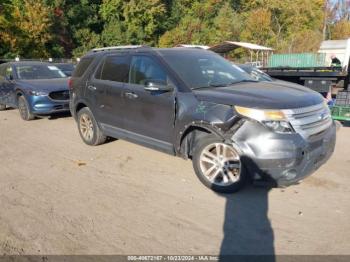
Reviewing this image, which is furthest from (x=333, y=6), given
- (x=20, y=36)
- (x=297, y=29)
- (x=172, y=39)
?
(x=20, y=36)

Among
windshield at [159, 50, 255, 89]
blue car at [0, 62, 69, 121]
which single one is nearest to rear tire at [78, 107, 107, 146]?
windshield at [159, 50, 255, 89]

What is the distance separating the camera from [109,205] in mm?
4297

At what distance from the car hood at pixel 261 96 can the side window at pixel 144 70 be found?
70 centimetres

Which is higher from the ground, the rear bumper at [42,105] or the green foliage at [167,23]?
the green foliage at [167,23]

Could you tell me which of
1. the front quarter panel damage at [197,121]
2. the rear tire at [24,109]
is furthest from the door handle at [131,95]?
the rear tire at [24,109]

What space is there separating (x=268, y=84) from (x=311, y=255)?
2592 mm

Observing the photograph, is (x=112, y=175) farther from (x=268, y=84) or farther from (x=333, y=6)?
(x=333, y=6)

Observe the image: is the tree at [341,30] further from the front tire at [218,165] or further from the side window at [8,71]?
the front tire at [218,165]

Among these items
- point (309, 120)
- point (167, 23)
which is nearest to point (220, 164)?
point (309, 120)

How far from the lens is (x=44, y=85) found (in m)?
9.45

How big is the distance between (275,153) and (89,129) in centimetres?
392

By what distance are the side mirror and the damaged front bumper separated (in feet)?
4.00

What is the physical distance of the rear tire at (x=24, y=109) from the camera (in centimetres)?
940

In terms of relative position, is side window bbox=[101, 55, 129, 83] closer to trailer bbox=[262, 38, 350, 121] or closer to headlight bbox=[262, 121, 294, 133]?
headlight bbox=[262, 121, 294, 133]
